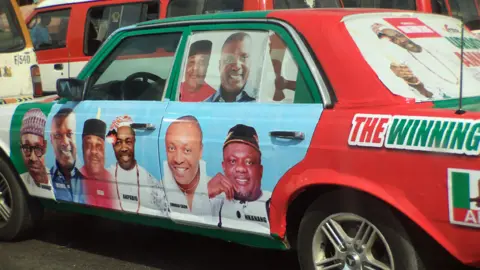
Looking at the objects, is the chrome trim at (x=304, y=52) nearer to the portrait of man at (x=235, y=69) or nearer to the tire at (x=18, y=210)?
the portrait of man at (x=235, y=69)

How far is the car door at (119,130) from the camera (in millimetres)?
4676

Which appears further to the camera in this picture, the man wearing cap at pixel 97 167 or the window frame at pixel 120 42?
the man wearing cap at pixel 97 167

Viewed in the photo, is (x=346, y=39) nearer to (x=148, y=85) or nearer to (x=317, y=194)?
(x=317, y=194)

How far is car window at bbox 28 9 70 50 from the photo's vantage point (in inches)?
445

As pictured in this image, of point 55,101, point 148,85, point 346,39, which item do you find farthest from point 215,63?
point 55,101

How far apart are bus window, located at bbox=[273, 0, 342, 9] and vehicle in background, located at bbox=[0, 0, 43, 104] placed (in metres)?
2.90

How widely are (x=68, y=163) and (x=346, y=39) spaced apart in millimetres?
2200

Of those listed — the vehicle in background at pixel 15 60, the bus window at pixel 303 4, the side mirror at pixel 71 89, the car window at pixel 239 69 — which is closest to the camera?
the car window at pixel 239 69

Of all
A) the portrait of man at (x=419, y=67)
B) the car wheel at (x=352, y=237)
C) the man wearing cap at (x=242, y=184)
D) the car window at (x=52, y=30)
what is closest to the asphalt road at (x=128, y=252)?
the man wearing cap at (x=242, y=184)

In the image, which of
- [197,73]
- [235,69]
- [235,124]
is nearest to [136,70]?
[197,73]

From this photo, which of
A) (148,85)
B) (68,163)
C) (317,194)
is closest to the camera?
(317,194)

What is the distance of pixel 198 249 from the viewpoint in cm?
555

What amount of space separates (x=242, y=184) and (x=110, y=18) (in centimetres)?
711

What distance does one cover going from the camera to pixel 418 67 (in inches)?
160
